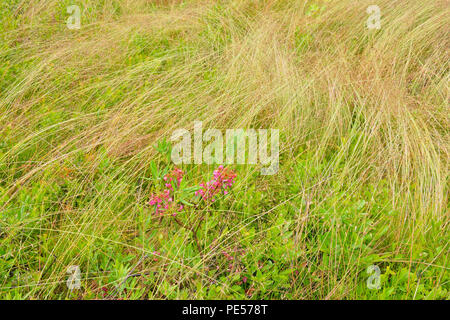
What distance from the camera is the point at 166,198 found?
199cm

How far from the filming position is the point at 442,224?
2043 mm

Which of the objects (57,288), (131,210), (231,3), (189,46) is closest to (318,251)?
(131,210)

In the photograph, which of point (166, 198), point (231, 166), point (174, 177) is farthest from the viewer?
point (231, 166)

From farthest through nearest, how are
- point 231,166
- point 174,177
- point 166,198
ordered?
point 231,166, point 174,177, point 166,198

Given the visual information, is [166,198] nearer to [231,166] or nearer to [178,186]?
[178,186]

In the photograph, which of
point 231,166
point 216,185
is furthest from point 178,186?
point 231,166

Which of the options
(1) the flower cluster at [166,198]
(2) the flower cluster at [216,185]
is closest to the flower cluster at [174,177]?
(1) the flower cluster at [166,198]

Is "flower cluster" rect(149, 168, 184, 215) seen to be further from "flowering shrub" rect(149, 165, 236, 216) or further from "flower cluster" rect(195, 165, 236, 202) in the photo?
"flower cluster" rect(195, 165, 236, 202)

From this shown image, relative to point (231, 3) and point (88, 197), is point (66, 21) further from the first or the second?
point (88, 197)

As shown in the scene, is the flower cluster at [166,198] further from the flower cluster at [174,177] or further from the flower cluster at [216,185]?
the flower cluster at [216,185]

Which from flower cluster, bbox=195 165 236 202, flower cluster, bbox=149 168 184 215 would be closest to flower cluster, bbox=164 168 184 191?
flower cluster, bbox=149 168 184 215

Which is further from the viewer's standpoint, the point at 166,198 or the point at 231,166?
the point at 231,166

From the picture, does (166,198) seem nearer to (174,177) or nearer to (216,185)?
(174,177)

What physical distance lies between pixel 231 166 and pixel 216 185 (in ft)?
1.00
